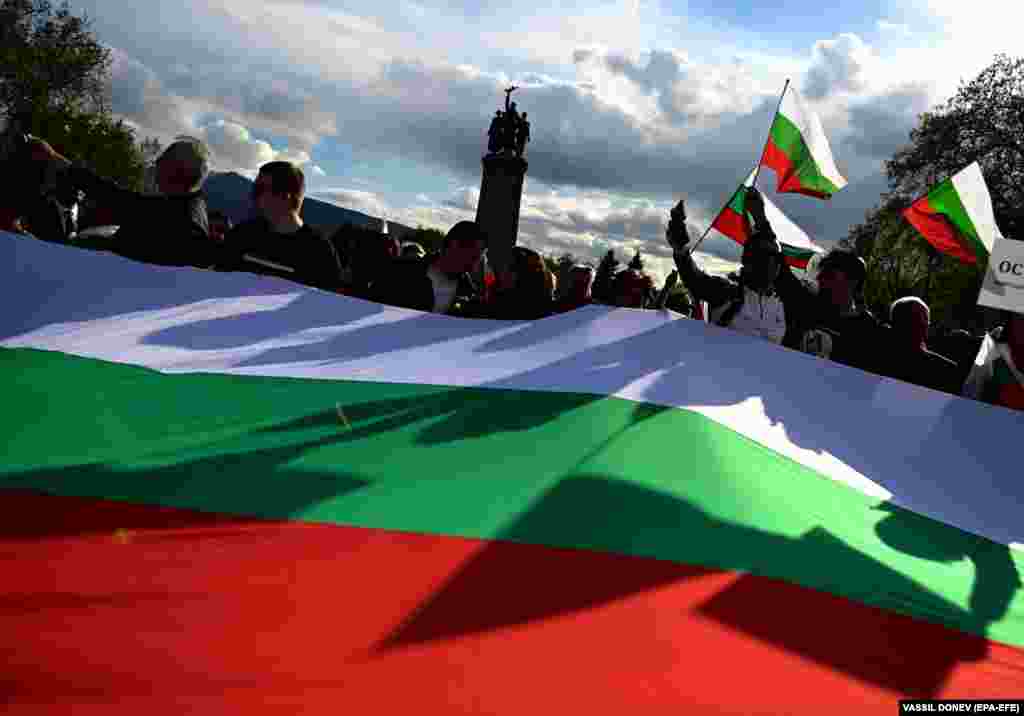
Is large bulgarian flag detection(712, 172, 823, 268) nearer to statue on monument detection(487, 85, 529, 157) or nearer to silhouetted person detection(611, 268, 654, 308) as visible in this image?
silhouetted person detection(611, 268, 654, 308)

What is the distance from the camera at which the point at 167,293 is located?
A: 4117 millimetres

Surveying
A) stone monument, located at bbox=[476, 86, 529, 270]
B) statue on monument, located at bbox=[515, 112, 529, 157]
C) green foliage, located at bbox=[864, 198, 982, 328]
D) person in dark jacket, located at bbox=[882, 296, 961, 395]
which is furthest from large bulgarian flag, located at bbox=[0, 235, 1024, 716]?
statue on monument, located at bbox=[515, 112, 529, 157]

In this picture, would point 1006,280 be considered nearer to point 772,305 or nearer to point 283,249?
point 772,305

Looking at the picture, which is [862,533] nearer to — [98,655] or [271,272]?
[98,655]

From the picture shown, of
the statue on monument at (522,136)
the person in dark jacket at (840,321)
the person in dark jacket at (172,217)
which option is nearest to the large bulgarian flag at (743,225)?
the person in dark jacket at (840,321)

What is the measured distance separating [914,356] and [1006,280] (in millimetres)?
790

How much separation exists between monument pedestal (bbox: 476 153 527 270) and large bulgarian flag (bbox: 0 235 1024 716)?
2729 centimetres

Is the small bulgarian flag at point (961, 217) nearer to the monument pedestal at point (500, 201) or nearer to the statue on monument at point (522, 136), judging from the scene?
the monument pedestal at point (500, 201)

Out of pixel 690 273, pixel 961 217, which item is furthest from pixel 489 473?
pixel 961 217

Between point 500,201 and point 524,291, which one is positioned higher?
point 500,201

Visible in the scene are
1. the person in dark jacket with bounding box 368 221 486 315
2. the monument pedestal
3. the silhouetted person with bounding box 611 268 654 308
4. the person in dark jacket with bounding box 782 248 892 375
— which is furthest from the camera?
the monument pedestal

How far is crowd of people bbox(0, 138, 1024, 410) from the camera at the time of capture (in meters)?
4.18

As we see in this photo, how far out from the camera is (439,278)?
4699mm

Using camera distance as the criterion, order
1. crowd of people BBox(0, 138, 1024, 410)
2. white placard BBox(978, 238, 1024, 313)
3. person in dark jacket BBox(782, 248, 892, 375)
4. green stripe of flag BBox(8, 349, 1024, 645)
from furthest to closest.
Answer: person in dark jacket BBox(782, 248, 892, 375), crowd of people BBox(0, 138, 1024, 410), white placard BBox(978, 238, 1024, 313), green stripe of flag BBox(8, 349, 1024, 645)
